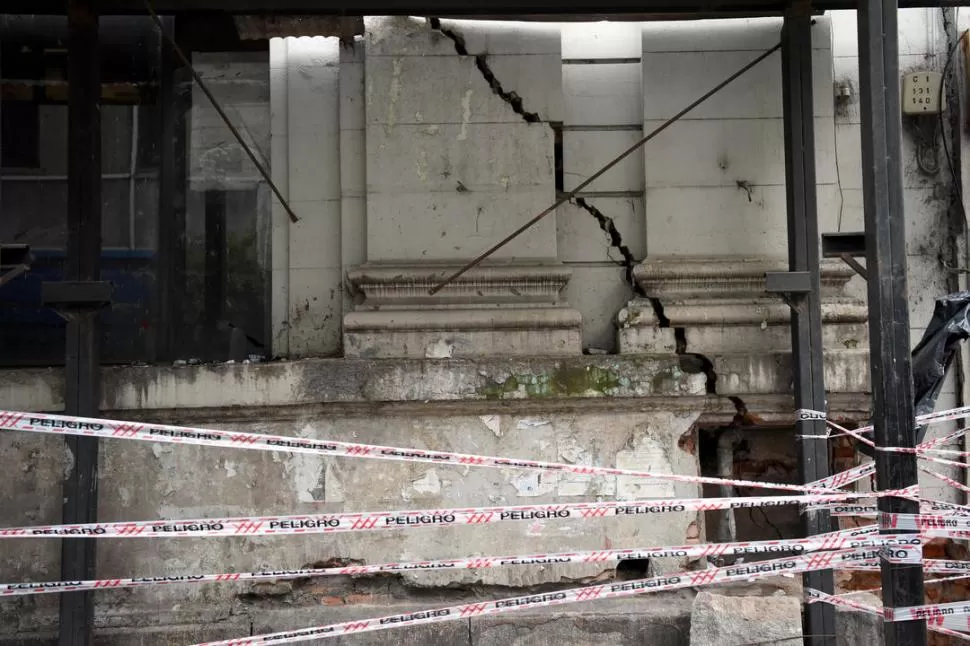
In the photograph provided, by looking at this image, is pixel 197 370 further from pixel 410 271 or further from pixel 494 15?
pixel 494 15

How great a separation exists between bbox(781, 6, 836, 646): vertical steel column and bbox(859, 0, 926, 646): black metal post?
5.30ft

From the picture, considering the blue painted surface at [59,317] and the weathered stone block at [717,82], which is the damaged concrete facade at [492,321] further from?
the blue painted surface at [59,317]

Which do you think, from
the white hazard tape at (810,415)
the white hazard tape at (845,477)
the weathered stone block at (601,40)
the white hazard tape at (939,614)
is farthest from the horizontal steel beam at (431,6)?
the white hazard tape at (939,614)

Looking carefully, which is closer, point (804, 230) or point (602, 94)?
point (804, 230)

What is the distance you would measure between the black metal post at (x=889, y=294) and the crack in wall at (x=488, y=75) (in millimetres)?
2601

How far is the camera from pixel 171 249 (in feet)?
19.7

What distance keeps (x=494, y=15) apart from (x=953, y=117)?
125 inches

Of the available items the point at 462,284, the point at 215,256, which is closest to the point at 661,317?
the point at 462,284

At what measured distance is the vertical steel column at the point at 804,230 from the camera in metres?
5.17

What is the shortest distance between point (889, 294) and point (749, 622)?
2.24 m

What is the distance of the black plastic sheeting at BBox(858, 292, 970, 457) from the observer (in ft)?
16.1

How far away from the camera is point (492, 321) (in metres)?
5.70

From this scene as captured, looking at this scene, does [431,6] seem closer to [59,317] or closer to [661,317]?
[661,317]

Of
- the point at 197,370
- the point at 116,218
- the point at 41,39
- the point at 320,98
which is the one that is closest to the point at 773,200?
the point at 320,98
